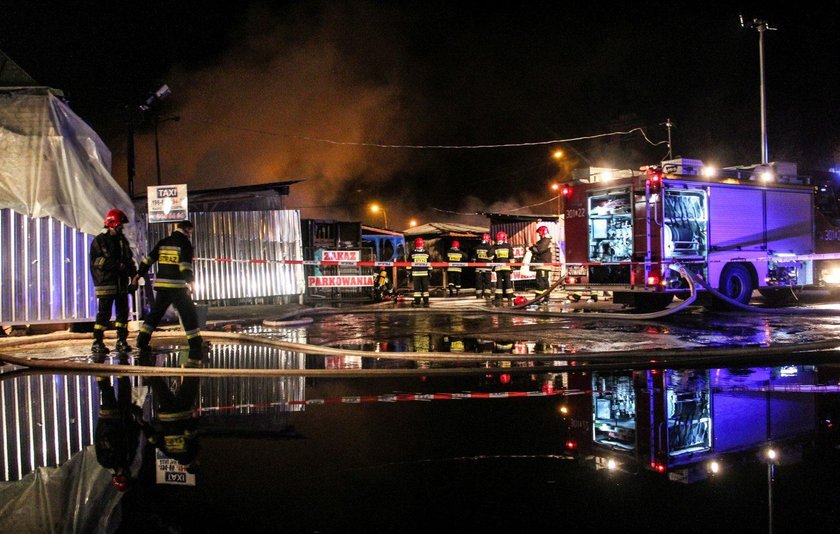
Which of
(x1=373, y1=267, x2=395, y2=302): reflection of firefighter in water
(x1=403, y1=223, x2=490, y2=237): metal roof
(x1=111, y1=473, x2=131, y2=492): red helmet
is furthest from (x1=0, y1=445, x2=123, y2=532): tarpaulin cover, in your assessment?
(x1=403, y1=223, x2=490, y2=237): metal roof

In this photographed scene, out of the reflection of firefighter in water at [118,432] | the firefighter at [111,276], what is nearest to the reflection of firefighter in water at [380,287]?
the firefighter at [111,276]

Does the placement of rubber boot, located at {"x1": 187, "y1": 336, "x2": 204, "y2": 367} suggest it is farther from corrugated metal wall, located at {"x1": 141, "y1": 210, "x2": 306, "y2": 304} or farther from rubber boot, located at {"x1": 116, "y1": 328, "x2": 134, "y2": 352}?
corrugated metal wall, located at {"x1": 141, "y1": 210, "x2": 306, "y2": 304}

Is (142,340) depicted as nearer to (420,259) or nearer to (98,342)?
(98,342)

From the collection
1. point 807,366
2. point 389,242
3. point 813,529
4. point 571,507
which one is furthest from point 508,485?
point 389,242

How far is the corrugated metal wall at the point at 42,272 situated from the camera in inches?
371

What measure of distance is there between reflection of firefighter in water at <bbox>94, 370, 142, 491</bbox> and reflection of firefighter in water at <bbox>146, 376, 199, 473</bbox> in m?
0.13

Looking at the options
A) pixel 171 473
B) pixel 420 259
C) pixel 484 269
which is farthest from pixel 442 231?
pixel 171 473

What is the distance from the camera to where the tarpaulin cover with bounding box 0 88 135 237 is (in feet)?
31.2

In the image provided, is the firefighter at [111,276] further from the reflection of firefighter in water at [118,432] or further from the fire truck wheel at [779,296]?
the fire truck wheel at [779,296]

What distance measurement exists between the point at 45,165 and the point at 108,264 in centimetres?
281

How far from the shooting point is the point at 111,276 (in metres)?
7.97

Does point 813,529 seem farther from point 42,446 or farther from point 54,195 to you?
point 54,195

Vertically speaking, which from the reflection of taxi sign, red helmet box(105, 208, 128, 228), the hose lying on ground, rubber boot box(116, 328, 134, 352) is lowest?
the reflection of taxi sign

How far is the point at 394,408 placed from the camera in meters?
4.89
